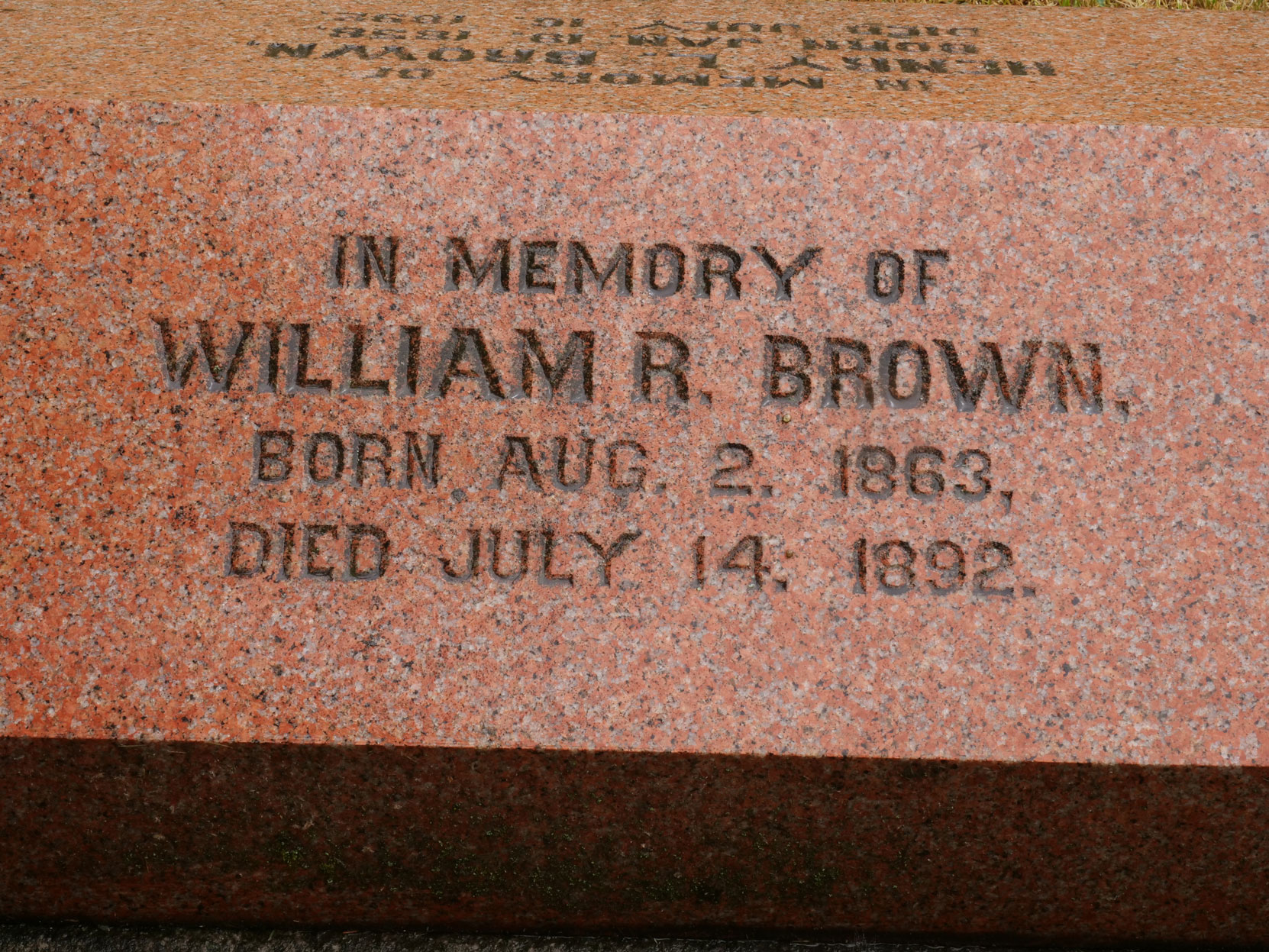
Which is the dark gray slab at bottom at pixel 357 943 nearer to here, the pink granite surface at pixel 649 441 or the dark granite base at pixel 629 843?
the dark granite base at pixel 629 843

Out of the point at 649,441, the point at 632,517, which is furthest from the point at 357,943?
the point at 649,441

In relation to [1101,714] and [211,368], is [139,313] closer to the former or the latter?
[211,368]

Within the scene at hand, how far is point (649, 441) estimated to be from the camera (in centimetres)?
203

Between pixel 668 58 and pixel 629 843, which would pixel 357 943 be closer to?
pixel 629 843

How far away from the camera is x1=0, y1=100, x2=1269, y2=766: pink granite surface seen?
1945 mm

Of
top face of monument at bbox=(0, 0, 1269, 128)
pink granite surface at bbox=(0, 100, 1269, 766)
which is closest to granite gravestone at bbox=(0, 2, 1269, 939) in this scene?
pink granite surface at bbox=(0, 100, 1269, 766)

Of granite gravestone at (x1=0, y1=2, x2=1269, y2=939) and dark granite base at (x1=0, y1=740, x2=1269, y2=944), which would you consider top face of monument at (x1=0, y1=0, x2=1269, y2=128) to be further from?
dark granite base at (x1=0, y1=740, x2=1269, y2=944)

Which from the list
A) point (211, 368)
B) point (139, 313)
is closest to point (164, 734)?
point (211, 368)

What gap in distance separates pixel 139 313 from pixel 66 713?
0.85 m

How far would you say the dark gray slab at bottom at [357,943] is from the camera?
7.14 feet

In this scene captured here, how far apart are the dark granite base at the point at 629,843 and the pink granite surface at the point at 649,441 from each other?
8 cm

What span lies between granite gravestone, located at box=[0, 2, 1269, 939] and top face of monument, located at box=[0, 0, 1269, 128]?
201mm

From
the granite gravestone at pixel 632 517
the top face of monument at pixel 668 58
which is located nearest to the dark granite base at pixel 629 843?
the granite gravestone at pixel 632 517

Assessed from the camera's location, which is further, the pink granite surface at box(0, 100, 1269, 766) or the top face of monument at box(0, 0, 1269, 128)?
the top face of monument at box(0, 0, 1269, 128)
